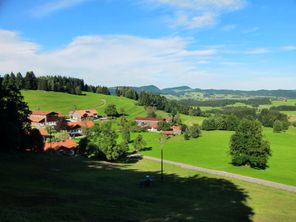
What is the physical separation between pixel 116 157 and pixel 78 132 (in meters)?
63.5

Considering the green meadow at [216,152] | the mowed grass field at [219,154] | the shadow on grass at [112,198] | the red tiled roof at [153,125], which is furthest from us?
the red tiled roof at [153,125]

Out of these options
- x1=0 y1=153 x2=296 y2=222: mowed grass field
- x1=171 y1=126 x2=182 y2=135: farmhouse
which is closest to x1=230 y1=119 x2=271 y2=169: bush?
x1=0 y1=153 x2=296 y2=222: mowed grass field

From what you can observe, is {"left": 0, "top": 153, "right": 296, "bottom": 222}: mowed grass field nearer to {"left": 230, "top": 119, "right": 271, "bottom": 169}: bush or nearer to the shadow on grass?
the shadow on grass

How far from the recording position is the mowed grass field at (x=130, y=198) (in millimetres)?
24656

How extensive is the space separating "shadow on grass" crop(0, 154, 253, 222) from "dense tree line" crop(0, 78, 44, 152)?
3.90 metres

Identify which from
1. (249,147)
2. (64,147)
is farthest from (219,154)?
(64,147)

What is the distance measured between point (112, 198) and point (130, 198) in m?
3.15

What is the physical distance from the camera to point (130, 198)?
3616cm

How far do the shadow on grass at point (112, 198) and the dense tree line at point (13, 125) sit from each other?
3.90m

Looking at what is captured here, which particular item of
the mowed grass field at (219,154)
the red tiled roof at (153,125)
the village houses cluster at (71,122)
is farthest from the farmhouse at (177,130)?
the mowed grass field at (219,154)

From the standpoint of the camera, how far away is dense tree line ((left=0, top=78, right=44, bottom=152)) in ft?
193

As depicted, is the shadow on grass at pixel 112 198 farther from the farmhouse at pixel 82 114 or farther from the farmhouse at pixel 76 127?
the farmhouse at pixel 82 114

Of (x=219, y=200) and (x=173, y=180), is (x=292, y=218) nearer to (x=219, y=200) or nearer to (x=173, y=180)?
(x=219, y=200)

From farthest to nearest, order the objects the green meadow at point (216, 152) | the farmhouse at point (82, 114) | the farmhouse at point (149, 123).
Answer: the farmhouse at point (82, 114) < the farmhouse at point (149, 123) < the green meadow at point (216, 152)
